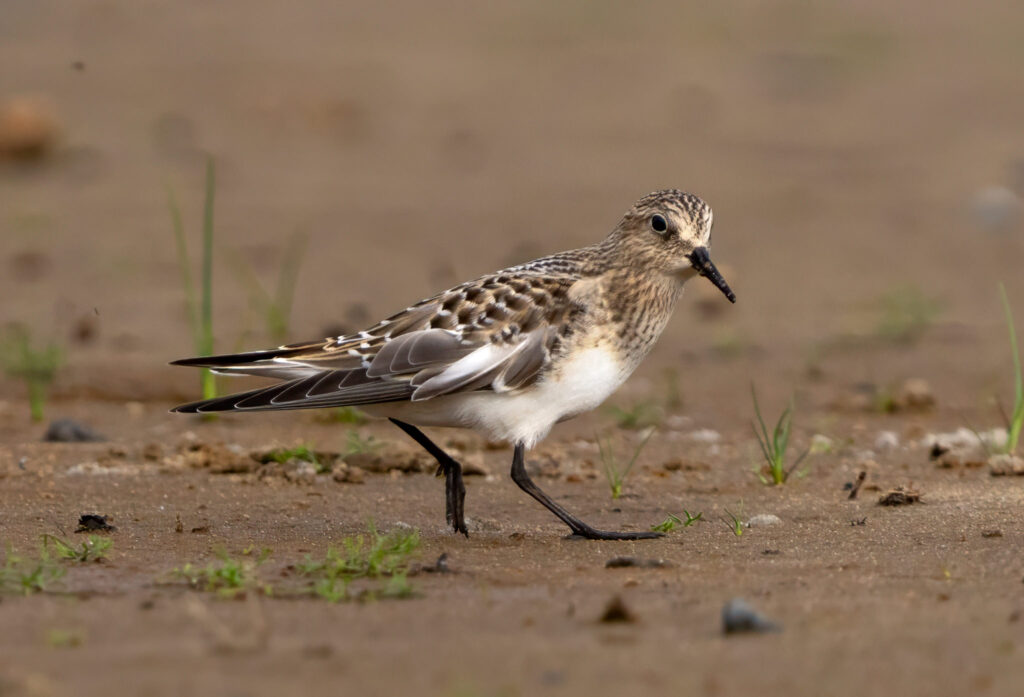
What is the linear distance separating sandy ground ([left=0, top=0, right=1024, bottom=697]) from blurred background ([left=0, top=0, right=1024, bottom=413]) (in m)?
0.05

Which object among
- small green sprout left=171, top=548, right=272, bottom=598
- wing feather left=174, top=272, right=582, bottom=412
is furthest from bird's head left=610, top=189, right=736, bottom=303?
small green sprout left=171, top=548, right=272, bottom=598

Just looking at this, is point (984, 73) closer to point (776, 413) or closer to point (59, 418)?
point (776, 413)

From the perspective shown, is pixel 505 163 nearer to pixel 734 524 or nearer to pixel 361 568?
pixel 734 524

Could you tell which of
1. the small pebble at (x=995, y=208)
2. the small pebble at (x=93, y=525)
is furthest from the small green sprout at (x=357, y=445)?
the small pebble at (x=995, y=208)

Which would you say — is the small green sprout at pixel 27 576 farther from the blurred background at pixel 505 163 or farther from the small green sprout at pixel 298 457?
the blurred background at pixel 505 163

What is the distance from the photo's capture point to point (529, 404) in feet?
17.5

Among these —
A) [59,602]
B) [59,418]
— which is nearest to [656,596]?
[59,602]

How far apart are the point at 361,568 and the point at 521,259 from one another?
22.0ft

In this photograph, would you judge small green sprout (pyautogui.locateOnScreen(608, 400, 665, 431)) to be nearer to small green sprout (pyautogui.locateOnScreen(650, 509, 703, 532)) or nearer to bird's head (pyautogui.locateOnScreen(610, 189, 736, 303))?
bird's head (pyautogui.locateOnScreen(610, 189, 736, 303))

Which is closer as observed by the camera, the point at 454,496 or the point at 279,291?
the point at 454,496

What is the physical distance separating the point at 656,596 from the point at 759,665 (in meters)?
0.76

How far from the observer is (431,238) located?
12070 millimetres

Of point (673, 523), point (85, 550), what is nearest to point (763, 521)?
point (673, 523)

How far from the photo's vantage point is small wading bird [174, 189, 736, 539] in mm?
5281
